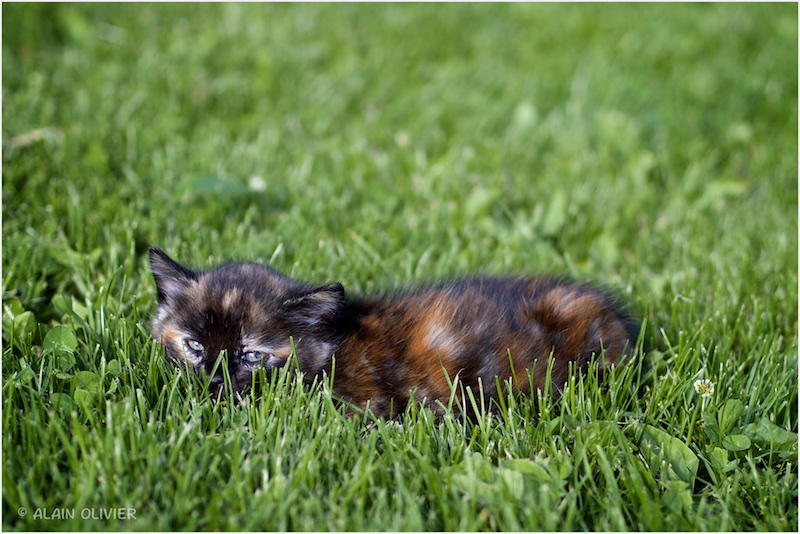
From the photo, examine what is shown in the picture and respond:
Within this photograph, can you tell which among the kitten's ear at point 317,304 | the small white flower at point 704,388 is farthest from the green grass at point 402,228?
the kitten's ear at point 317,304

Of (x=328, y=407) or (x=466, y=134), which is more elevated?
(x=466, y=134)

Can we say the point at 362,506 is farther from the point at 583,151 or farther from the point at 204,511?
the point at 583,151

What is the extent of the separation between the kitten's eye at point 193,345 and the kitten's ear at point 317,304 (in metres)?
0.38

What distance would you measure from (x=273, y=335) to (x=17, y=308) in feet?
4.33

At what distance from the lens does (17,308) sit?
150 inches

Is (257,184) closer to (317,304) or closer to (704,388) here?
(317,304)

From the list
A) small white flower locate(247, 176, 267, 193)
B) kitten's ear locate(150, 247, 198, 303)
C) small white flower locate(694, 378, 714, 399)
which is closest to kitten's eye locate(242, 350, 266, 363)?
kitten's ear locate(150, 247, 198, 303)

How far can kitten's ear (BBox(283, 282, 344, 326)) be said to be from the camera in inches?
131

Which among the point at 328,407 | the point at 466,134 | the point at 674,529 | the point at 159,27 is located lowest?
the point at 674,529

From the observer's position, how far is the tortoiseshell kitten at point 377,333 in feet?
10.9

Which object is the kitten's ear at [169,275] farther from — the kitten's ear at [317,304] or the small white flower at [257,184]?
the small white flower at [257,184]

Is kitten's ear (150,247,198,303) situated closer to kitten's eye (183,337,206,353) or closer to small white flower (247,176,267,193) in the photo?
kitten's eye (183,337,206,353)

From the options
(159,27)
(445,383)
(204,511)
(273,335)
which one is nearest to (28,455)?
(204,511)

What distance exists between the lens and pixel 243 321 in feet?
10.9
